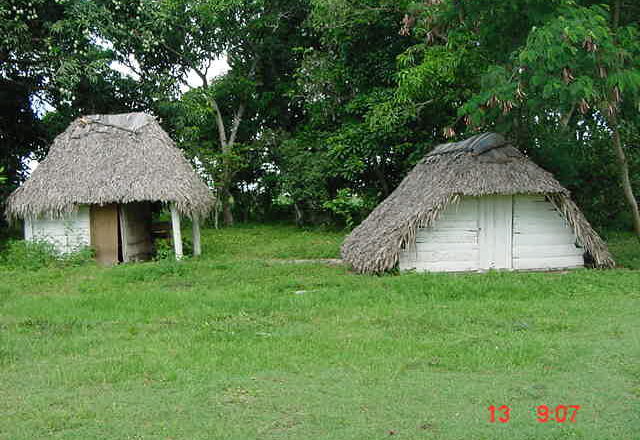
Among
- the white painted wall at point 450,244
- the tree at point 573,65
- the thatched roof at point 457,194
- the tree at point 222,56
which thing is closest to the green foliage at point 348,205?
the tree at point 222,56

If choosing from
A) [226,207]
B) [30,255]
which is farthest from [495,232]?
[226,207]

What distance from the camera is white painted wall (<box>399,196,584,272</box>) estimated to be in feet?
40.8

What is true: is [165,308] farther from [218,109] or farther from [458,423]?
[218,109]

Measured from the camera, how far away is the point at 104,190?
14.2 metres

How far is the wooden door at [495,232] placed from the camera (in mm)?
12695

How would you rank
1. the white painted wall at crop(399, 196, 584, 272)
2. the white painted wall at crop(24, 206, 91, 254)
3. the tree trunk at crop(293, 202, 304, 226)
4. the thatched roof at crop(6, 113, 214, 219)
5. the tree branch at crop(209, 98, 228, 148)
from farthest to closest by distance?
1. the tree branch at crop(209, 98, 228, 148)
2. the tree trunk at crop(293, 202, 304, 226)
3. the white painted wall at crop(24, 206, 91, 254)
4. the thatched roof at crop(6, 113, 214, 219)
5. the white painted wall at crop(399, 196, 584, 272)

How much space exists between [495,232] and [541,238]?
933mm

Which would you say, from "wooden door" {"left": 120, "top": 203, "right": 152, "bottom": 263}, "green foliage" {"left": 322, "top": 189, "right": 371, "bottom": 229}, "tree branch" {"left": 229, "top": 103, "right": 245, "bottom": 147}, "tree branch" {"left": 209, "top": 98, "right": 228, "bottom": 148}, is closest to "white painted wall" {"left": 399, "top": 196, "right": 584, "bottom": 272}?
"wooden door" {"left": 120, "top": 203, "right": 152, "bottom": 263}

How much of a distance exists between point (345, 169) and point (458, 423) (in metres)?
16.4

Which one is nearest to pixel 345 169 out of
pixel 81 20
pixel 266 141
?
pixel 266 141
